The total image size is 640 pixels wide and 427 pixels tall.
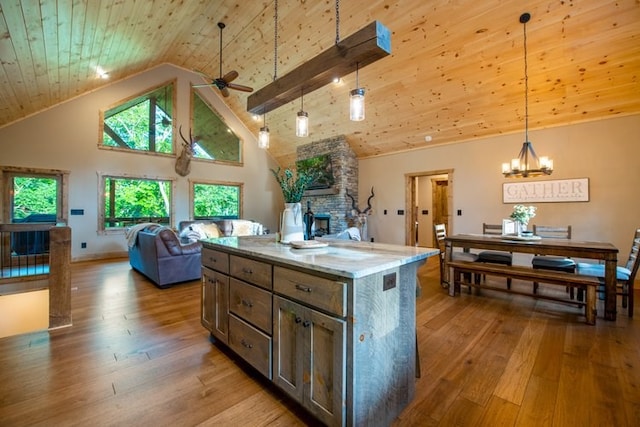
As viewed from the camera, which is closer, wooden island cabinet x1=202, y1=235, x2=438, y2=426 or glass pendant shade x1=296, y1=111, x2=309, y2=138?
wooden island cabinet x1=202, y1=235, x2=438, y2=426

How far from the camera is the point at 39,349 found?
2248 millimetres

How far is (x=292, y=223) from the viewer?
2.11m

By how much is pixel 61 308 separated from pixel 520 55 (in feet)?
20.5

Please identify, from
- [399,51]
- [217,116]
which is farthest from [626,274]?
[217,116]

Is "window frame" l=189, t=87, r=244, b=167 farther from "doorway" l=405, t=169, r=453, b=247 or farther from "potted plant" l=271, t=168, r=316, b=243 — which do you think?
"potted plant" l=271, t=168, r=316, b=243

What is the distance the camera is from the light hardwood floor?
1551 mm

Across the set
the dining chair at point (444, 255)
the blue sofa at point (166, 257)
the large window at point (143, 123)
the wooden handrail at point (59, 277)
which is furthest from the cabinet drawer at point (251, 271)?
the large window at point (143, 123)

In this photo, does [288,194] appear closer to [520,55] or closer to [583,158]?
[520,55]

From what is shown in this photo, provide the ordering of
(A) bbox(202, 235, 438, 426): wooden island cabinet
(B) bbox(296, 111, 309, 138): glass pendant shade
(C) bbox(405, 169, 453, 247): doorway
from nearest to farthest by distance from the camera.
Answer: (A) bbox(202, 235, 438, 426): wooden island cabinet → (B) bbox(296, 111, 309, 138): glass pendant shade → (C) bbox(405, 169, 453, 247): doorway

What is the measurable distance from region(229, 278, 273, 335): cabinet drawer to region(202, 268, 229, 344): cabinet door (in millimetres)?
114

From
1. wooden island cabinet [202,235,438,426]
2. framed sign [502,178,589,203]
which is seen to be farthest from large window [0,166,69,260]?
framed sign [502,178,589,203]

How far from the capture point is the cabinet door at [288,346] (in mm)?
1491

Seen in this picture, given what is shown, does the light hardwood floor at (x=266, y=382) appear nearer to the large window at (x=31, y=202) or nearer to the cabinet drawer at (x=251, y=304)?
the cabinet drawer at (x=251, y=304)

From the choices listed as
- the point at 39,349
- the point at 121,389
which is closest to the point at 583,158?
the point at 121,389
